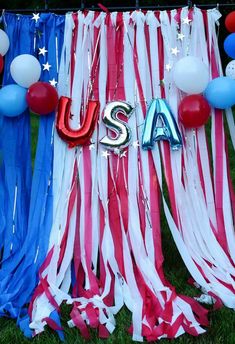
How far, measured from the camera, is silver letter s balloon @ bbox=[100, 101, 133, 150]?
2.99 metres

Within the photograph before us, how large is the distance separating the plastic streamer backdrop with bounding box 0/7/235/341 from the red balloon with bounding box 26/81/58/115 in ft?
0.42

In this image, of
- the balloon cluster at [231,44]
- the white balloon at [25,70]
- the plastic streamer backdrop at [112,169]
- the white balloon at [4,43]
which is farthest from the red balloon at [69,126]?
the balloon cluster at [231,44]

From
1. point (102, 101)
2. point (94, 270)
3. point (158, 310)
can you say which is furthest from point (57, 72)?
point (158, 310)

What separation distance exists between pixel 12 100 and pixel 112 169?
672mm

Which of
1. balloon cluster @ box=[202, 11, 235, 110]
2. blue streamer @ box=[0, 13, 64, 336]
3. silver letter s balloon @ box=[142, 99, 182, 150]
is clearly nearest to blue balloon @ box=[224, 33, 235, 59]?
balloon cluster @ box=[202, 11, 235, 110]

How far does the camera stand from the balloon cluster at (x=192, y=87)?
9.38 ft

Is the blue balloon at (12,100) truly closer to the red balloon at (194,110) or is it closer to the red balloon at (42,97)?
the red balloon at (42,97)

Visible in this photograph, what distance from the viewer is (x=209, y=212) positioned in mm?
3088

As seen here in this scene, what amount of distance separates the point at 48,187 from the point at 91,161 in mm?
285

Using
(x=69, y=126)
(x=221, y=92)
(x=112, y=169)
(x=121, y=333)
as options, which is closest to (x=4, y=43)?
(x=69, y=126)

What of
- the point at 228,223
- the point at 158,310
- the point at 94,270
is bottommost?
the point at 158,310

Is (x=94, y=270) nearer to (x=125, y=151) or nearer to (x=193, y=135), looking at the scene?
(x=125, y=151)

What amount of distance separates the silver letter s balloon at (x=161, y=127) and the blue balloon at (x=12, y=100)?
694 mm

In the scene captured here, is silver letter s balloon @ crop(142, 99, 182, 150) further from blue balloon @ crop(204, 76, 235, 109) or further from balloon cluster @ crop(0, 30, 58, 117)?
balloon cluster @ crop(0, 30, 58, 117)
